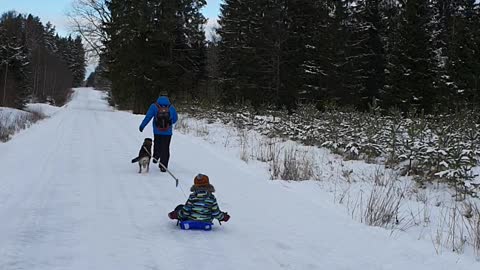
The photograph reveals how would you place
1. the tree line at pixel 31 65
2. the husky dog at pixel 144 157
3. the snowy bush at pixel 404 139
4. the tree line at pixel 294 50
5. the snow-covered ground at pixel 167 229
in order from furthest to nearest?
the tree line at pixel 31 65 < the tree line at pixel 294 50 < the husky dog at pixel 144 157 < the snowy bush at pixel 404 139 < the snow-covered ground at pixel 167 229

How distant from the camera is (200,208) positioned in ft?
19.1

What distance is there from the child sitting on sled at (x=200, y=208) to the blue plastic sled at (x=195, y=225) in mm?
37

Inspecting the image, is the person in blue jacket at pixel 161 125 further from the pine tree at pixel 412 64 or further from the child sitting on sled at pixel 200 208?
the pine tree at pixel 412 64

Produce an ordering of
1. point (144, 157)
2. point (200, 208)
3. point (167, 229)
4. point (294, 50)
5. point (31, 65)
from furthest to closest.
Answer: point (31, 65)
point (294, 50)
point (144, 157)
point (200, 208)
point (167, 229)

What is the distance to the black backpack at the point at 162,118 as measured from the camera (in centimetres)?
1048

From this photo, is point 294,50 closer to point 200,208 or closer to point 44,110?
point 44,110

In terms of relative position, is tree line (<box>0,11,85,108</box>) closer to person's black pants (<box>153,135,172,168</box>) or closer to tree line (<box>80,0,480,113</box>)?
tree line (<box>80,0,480,113</box>)

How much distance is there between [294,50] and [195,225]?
30.9m

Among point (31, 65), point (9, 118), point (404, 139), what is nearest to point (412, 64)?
point (404, 139)

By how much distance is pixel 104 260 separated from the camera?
4441 mm

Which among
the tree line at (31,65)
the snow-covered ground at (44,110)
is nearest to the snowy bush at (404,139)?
the snow-covered ground at (44,110)

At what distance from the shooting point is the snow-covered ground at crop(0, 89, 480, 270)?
4625 millimetres

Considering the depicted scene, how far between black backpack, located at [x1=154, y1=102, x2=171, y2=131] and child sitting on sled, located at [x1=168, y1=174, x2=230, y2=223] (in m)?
4.87

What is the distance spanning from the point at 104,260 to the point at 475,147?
836cm
